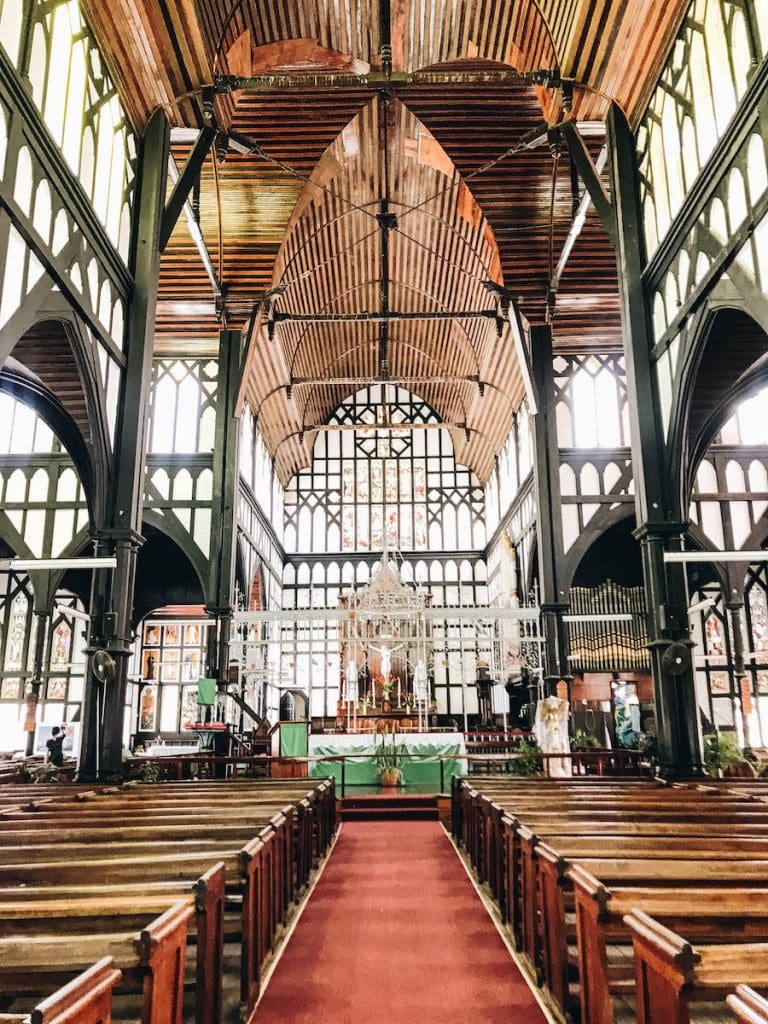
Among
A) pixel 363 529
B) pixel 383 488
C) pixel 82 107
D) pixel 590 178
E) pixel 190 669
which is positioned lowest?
pixel 190 669

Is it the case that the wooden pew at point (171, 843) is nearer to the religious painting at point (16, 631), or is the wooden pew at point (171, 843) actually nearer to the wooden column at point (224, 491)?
the wooden column at point (224, 491)

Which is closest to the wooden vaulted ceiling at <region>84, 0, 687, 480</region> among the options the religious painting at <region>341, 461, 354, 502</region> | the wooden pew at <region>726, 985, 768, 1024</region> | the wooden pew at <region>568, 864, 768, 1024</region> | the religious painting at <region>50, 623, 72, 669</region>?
the religious painting at <region>341, 461, 354, 502</region>

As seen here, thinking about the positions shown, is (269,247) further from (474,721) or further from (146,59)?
(474,721)

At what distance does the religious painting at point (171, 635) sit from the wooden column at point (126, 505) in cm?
1180

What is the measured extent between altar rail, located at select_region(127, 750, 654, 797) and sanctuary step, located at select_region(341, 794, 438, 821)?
29cm

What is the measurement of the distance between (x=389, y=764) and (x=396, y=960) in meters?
7.83

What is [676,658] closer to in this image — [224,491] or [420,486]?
[224,491]

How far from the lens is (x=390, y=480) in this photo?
985 inches

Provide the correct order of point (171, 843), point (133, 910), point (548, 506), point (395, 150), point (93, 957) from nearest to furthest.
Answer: point (93, 957), point (133, 910), point (171, 843), point (395, 150), point (548, 506)

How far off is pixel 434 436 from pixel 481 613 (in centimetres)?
1233

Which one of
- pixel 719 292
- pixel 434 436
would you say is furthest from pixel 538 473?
pixel 434 436

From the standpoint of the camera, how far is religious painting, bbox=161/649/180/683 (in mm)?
19500

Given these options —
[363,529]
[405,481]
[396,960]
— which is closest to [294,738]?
[396,960]

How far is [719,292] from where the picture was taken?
24.2ft
